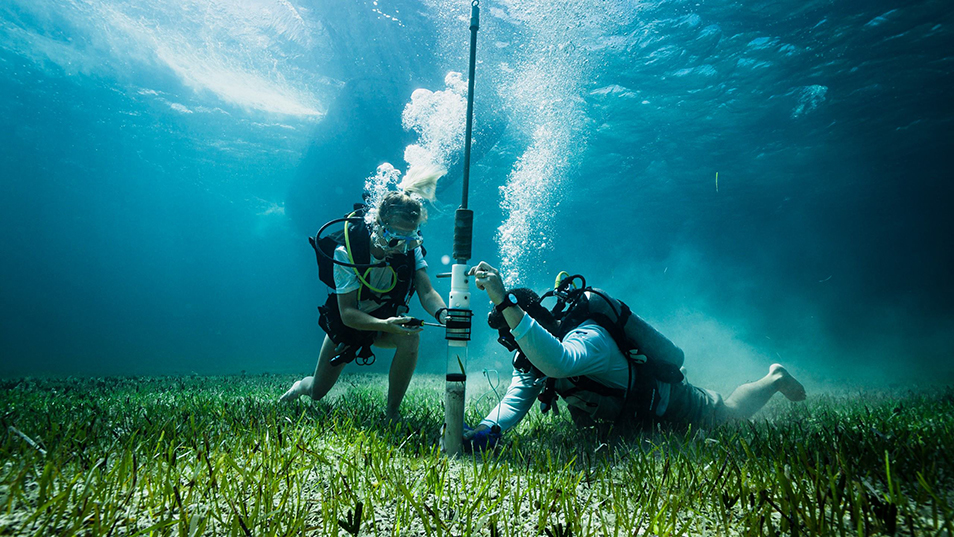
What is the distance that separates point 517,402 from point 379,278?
77.2 inches

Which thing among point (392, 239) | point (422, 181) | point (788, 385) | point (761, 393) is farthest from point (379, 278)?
point (788, 385)

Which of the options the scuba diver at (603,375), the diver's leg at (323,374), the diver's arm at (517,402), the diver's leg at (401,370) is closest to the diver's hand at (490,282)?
the scuba diver at (603,375)

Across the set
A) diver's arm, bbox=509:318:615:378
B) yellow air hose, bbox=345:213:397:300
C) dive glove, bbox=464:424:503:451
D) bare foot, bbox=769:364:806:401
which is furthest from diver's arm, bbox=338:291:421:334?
bare foot, bbox=769:364:806:401

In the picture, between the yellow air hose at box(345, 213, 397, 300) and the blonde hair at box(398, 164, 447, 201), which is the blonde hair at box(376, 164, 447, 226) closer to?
the blonde hair at box(398, 164, 447, 201)

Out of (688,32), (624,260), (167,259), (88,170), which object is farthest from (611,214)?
(167,259)

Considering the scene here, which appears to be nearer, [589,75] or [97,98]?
[589,75]

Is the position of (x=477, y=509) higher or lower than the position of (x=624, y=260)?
lower

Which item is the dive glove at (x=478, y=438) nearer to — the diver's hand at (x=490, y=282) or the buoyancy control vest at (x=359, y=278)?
the diver's hand at (x=490, y=282)

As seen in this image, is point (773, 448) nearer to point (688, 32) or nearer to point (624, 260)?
point (688, 32)

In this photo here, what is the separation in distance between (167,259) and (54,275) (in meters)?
25.1

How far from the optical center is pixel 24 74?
2536 centimetres

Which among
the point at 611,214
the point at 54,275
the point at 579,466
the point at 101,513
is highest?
the point at 54,275

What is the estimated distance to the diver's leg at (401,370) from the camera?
4180 mm

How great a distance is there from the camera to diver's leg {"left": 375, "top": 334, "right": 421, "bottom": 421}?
418 cm
